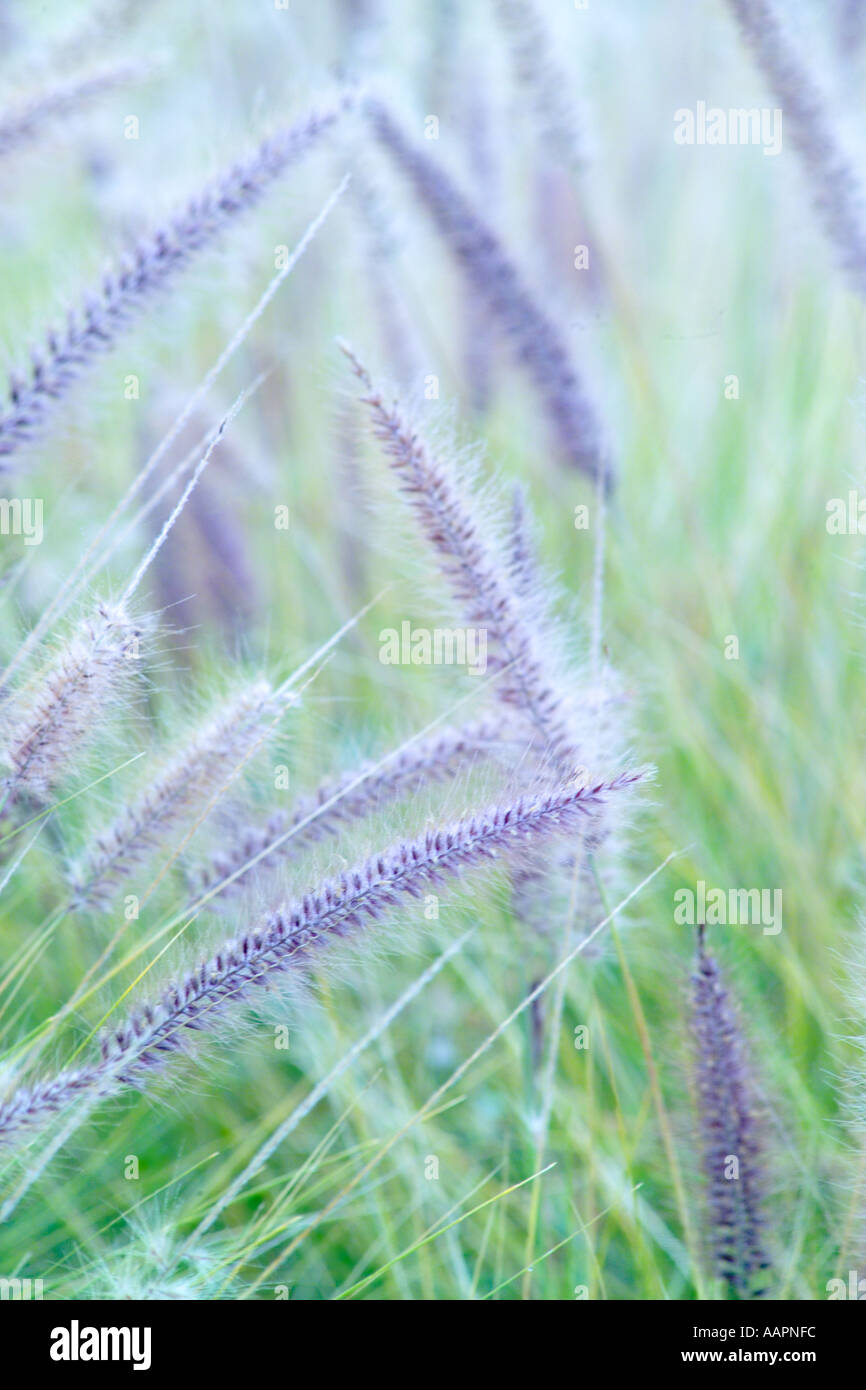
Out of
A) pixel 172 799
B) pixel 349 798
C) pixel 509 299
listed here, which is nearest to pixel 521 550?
pixel 349 798

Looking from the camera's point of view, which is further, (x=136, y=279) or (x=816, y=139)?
(x=816, y=139)

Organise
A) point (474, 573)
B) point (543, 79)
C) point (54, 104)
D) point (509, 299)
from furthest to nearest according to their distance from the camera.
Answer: point (543, 79), point (509, 299), point (54, 104), point (474, 573)

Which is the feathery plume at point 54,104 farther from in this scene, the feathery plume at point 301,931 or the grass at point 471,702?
the feathery plume at point 301,931

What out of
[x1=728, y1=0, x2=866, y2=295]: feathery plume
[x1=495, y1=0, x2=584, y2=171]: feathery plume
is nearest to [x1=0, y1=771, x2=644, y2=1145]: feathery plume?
[x1=728, y1=0, x2=866, y2=295]: feathery plume

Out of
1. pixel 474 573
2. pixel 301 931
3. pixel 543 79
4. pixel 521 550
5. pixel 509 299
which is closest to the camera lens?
pixel 301 931

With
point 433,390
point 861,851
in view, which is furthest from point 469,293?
point 861,851

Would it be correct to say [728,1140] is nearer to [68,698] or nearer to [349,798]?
[349,798]

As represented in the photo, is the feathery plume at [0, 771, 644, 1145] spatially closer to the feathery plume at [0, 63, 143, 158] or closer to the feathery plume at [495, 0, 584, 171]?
the feathery plume at [0, 63, 143, 158]
